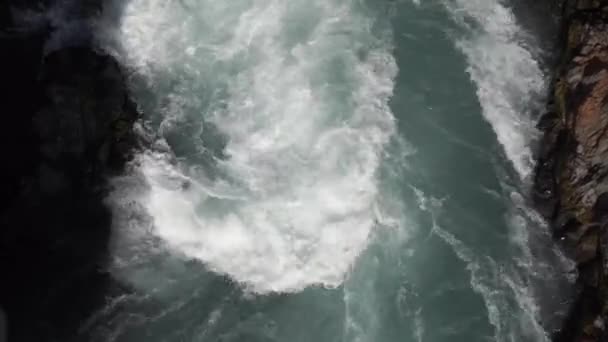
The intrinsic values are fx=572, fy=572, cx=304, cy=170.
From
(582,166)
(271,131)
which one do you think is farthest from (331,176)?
(582,166)

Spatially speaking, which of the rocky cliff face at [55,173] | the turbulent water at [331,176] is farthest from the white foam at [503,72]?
the rocky cliff face at [55,173]

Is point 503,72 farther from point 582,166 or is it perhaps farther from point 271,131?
point 271,131

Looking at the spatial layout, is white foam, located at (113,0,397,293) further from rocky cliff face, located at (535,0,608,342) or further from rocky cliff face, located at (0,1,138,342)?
rocky cliff face, located at (535,0,608,342)

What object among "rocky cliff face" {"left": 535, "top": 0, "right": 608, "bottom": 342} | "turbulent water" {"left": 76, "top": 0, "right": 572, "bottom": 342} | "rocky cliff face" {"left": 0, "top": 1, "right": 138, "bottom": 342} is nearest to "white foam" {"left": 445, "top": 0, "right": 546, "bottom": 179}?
"turbulent water" {"left": 76, "top": 0, "right": 572, "bottom": 342}

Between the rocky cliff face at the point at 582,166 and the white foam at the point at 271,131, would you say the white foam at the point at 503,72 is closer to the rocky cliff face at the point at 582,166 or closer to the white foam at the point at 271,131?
the rocky cliff face at the point at 582,166

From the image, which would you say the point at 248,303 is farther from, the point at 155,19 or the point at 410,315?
the point at 155,19
